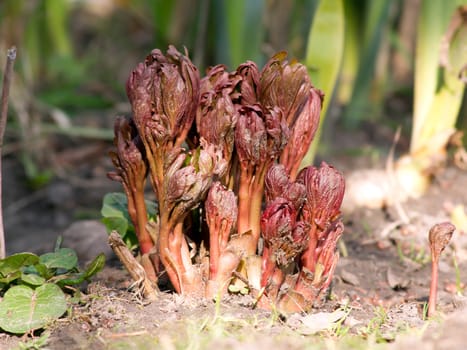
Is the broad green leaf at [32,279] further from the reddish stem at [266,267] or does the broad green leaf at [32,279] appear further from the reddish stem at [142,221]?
the reddish stem at [266,267]

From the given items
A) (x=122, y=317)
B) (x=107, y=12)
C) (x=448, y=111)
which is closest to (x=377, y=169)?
(x=448, y=111)

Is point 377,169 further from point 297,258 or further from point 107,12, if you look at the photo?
point 107,12

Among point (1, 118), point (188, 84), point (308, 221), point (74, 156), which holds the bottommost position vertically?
point (74, 156)

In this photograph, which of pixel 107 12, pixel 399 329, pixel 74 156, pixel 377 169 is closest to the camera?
pixel 399 329

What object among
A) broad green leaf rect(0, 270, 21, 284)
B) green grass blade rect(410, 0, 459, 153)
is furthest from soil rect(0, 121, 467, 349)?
green grass blade rect(410, 0, 459, 153)

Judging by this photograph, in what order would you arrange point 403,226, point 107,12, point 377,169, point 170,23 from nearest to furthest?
point 403,226
point 377,169
point 170,23
point 107,12

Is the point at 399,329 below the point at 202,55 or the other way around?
below

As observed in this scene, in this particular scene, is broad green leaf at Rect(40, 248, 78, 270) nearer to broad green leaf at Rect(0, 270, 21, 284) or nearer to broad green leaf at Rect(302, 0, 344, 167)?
broad green leaf at Rect(0, 270, 21, 284)

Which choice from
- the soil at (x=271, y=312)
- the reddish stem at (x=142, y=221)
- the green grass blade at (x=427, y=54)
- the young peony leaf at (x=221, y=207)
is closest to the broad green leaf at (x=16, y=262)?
the soil at (x=271, y=312)
